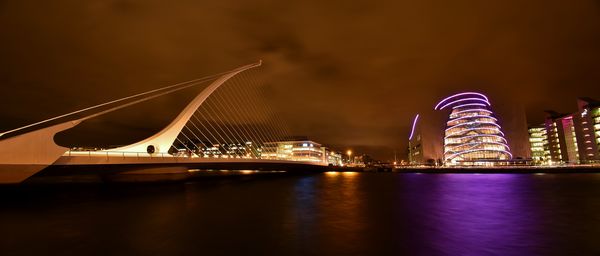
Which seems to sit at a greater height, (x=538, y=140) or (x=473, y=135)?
(x=538, y=140)

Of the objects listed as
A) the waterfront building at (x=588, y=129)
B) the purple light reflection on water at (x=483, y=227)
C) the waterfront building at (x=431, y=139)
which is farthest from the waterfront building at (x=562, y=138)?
the purple light reflection on water at (x=483, y=227)

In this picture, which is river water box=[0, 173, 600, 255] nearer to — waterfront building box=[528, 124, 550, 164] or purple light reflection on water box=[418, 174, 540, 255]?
purple light reflection on water box=[418, 174, 540, 255]

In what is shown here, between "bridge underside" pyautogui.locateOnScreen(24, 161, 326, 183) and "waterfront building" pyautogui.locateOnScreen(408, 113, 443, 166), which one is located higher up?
"waterfront building" pyautogui.locateOnScreen(408, 113, 443, 166)

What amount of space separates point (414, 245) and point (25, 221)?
55.0 feet

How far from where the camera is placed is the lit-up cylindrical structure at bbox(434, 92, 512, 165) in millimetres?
87688

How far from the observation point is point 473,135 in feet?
299

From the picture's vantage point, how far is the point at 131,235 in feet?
36.7

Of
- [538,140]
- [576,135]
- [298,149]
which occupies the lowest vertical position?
[298,149]

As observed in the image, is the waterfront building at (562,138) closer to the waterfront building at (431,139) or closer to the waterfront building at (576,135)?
the waterfront building at (576,135)

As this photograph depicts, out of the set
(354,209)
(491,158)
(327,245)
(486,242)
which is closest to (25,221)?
(327,245)

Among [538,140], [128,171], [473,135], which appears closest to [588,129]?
[473,135]

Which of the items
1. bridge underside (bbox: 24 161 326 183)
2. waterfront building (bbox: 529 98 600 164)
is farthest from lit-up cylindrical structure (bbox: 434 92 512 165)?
bridge underside (bbox: 24 161 326 183)

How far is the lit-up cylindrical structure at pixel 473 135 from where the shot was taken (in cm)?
8769

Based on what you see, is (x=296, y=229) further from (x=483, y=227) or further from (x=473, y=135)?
(x=473, y=135)
